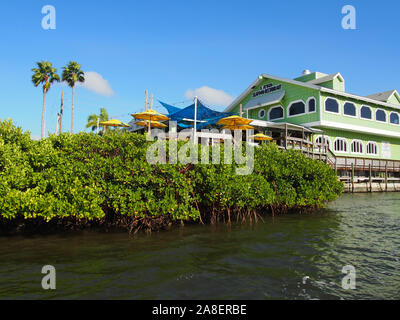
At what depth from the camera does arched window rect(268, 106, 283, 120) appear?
3042 centimetres

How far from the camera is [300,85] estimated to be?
28.2 m

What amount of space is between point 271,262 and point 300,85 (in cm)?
2495

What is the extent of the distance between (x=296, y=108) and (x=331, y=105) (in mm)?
3235

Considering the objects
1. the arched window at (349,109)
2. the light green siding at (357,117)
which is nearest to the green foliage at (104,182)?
the light green siding at (357,117)

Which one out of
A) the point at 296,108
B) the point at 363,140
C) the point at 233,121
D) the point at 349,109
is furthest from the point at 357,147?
the point at 233,121

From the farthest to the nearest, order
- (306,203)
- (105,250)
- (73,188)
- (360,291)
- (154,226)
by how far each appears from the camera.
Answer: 1. (306,203)
2. (154,226)
3. (73,188)
4. (105,250)
5. (360,291)

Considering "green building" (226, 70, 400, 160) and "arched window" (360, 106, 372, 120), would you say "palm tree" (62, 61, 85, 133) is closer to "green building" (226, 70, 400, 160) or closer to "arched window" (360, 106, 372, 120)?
"green building" (226, 70, 400, 160)

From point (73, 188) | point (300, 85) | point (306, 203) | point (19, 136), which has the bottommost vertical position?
point (306, 203)

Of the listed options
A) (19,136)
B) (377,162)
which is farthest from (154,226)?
(377,162)

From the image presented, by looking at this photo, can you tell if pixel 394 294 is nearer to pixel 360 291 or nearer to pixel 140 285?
pixel 360 291

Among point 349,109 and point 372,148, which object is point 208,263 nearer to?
point 349,109

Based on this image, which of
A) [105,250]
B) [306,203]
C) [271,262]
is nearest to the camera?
[271,262]

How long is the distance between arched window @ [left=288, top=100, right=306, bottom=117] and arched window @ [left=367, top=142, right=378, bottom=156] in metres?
10.0

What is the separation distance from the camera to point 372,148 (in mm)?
32531
